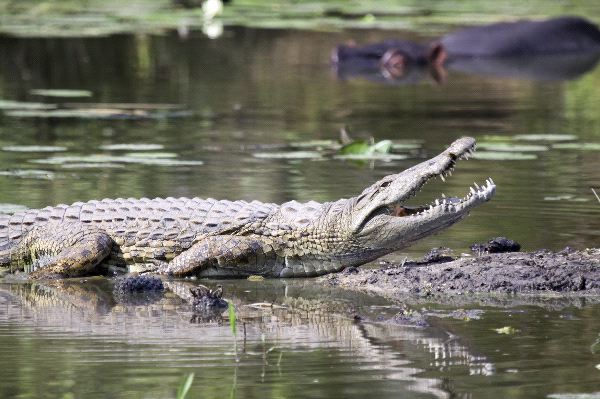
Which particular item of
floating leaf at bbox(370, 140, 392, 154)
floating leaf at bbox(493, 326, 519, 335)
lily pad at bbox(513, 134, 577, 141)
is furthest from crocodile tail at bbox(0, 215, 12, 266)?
lily pad at bbox(513, 134, 577, 141)

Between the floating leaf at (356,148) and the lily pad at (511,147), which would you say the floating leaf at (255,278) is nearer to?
the floating leaf at (356,148)

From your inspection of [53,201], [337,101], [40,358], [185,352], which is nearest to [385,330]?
[185,352]

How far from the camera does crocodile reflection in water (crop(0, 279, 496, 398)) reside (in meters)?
6.16

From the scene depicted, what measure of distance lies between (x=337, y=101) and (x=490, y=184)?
903cm

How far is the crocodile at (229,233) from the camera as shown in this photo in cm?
830

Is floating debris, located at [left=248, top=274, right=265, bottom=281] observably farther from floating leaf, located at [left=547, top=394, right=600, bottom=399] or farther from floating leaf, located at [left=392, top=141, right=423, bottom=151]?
floating leaf, located at [left=392, top=141, right=423, bottom=151]

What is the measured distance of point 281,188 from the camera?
10984mm

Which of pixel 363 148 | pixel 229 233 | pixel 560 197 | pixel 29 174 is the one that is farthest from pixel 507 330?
pixel 363 148

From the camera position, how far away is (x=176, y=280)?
8359mm

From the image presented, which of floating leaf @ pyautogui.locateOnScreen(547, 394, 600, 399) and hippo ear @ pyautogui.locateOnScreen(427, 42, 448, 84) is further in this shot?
hippo ear @ pyautogui.locateOnScreen(427, 42, 448, 84)

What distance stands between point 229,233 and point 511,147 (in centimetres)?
490

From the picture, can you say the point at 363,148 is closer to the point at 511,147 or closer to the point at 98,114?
the point at 511,147

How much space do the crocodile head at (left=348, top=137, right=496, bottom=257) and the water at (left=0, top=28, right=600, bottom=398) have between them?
1.66ft

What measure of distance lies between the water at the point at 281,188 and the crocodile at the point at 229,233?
0.26m
